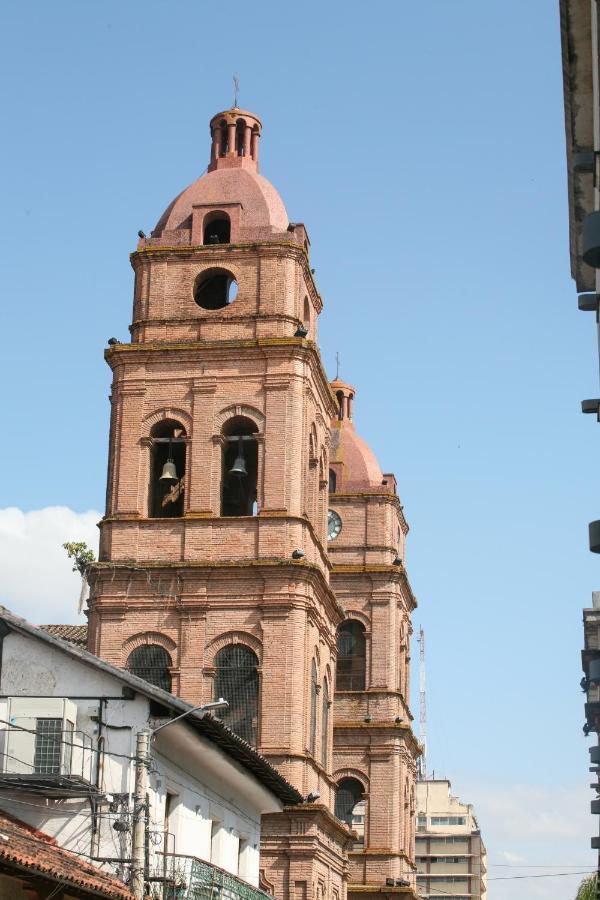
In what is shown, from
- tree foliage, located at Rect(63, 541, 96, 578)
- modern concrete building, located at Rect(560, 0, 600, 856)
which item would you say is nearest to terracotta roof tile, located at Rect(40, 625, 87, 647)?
tree foliage, located at Rect(63, 541, 96, 578)

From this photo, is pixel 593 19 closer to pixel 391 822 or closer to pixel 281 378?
pixel 281 378

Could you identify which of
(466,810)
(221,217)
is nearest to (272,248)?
(221,217)

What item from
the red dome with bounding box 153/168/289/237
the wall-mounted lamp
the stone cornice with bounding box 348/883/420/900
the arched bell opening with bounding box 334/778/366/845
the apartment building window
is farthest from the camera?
the apartment building window

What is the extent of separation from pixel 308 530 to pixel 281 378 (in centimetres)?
421

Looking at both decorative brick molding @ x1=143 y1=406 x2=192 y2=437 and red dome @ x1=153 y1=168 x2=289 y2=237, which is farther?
red dome @ x1=153 y1=168 x2=289 y2=237

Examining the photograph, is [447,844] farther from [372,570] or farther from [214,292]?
[214,292]

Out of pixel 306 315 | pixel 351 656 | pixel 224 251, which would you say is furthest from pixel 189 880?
pixel 351 656

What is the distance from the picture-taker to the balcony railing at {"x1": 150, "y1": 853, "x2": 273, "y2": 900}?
2973 centimetres

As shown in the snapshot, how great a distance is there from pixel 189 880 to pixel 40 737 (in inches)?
142

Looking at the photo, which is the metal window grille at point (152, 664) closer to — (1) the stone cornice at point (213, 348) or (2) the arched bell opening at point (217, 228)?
(1) the stone cornice at point (213, 348)

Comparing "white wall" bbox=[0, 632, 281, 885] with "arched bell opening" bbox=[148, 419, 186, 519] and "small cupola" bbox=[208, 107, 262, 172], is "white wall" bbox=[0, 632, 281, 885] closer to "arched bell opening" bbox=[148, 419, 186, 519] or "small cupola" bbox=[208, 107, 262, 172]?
"arched bell opening" bbox=[148, 419, 186, 519]

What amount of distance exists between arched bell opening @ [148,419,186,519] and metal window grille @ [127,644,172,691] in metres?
3.75

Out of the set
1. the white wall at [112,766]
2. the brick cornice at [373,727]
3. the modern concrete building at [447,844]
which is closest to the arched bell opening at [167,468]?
the white wall at [112,766]

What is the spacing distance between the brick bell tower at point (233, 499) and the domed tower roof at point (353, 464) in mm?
18009
